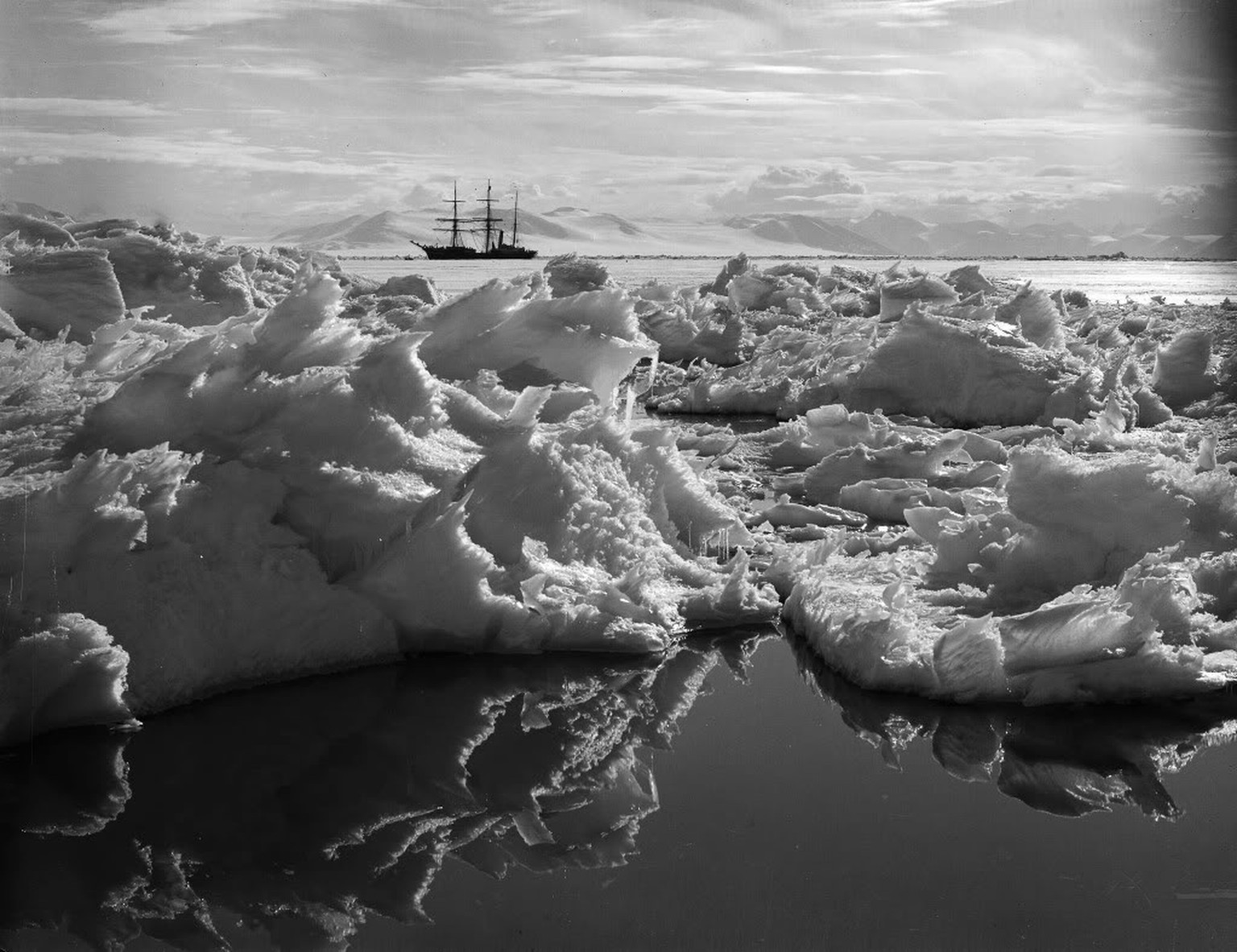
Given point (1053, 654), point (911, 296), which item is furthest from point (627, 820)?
point (911, 296)

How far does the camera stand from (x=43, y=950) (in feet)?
9.73

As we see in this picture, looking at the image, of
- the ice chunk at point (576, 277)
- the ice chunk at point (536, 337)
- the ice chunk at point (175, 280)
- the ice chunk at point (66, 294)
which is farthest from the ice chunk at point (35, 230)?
the ice chunk at point (576, 277)

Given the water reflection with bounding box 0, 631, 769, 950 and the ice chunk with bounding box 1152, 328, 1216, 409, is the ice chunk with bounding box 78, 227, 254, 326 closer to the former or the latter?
the water reflection with bounding box 0, 631, 769, 950

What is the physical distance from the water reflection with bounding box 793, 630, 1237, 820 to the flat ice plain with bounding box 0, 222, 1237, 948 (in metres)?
0.01

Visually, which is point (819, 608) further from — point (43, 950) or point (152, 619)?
point (43, 950)

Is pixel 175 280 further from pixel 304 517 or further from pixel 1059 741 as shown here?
pixel 1059 741

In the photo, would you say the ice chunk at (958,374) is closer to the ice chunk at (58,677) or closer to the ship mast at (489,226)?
the ice chunk at (58,677)

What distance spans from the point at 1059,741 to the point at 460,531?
1888 millimetres

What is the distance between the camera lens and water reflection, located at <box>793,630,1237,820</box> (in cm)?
375

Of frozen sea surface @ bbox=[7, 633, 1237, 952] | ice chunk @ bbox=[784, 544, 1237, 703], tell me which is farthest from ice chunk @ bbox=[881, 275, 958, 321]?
frozen sea surface @ bbox=[7, 633, 1237, 952]

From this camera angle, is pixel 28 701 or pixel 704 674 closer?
pixel 28 701

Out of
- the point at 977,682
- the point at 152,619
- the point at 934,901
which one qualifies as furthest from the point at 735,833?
the point at 152,619

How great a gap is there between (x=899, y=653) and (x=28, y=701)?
2.53m

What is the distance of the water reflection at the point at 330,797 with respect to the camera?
3150mm
